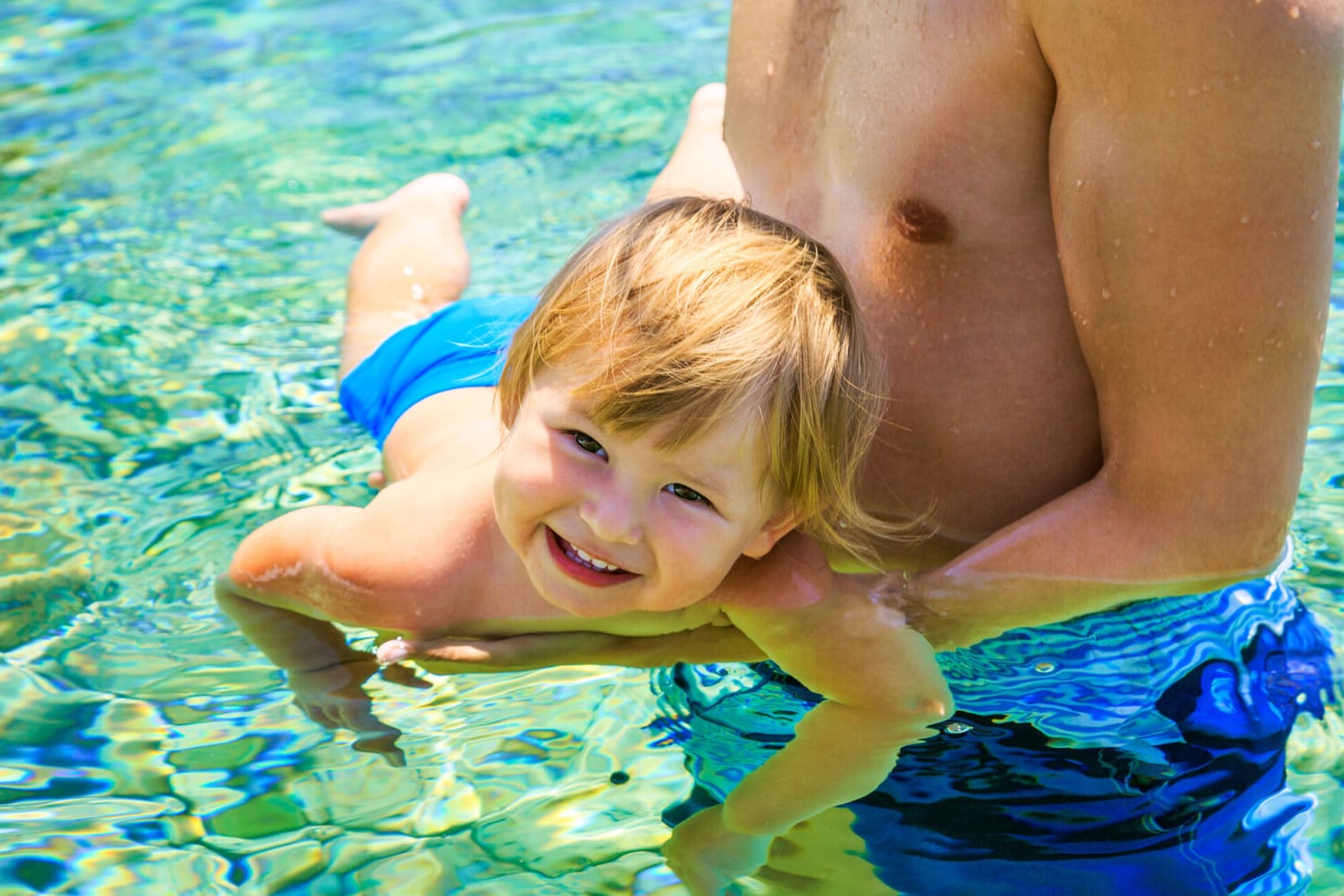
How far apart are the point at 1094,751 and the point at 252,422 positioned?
2006mm

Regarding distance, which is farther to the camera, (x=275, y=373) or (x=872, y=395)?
(x=275, y=373)

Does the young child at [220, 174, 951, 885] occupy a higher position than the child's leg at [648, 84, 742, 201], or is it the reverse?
the child's leg at [648, 84, 742, 201]

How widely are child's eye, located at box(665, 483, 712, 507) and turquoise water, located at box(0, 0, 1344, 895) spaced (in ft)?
1.76

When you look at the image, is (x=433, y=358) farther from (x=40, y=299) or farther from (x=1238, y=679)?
(x=1238, y=679)

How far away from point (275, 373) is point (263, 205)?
3.45 ft

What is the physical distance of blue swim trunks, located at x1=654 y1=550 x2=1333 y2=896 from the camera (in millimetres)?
2107

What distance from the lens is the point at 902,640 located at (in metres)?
2.15

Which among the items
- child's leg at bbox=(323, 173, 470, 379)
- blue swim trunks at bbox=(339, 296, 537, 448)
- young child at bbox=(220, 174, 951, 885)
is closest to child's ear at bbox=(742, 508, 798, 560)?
young child at bbox=(220, 174, 951, 885)

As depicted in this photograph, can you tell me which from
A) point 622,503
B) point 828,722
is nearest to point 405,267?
point 622,503

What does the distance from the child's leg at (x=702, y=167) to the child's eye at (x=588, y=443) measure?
647mm

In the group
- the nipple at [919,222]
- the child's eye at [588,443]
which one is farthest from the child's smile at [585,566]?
the nipple at [919,222]

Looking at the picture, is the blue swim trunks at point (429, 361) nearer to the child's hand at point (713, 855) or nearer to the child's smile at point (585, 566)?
the child's smile at point (585, 566)

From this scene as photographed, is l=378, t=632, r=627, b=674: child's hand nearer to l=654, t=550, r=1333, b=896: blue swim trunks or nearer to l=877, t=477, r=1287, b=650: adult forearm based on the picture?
l=654, t=550, r=1333, b=896: blue swim trunks

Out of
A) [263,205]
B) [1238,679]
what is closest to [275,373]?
[263,205]
